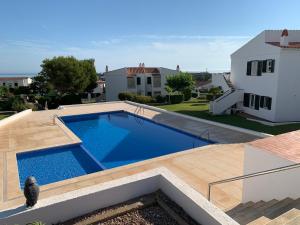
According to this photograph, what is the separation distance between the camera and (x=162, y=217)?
5516 mm

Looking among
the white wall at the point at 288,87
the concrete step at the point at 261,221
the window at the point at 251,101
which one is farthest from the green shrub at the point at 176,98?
the concrete step at the point at 261,221

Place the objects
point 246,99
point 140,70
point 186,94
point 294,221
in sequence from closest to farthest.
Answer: point 294,221 → point 246,99 → point 186,94 → point 140,70

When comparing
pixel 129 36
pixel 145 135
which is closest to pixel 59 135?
pixel 145 135

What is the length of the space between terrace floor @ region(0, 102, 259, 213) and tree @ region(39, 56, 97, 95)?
22285 millimetres

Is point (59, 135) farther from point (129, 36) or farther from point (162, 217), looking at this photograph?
point (129, 36)

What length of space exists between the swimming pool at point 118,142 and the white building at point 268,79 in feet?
25.5

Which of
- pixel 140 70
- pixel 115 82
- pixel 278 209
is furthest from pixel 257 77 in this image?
pixel 115 82

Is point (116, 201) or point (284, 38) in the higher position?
point (284, 38)

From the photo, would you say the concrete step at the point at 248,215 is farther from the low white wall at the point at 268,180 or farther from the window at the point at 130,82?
the window at the point at 130,82

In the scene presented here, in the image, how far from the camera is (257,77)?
2269cm

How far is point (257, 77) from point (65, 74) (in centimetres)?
3256

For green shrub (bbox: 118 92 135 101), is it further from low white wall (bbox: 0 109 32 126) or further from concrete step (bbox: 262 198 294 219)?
concrete step (bbox: 262 198 294 219)

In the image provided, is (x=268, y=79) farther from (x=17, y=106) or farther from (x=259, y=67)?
(x=17, y=106)

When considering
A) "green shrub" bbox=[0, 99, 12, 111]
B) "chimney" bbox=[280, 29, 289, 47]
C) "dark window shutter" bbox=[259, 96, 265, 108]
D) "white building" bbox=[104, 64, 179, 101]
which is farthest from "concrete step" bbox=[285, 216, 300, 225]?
"white building" bbox=[104, 64, 179, 101]
